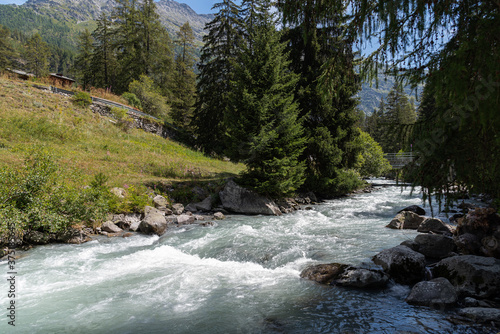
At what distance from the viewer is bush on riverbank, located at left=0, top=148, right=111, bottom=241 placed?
770 cm

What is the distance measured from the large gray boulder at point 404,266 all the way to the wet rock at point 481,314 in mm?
1392

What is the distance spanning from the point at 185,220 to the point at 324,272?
7560 millimetres

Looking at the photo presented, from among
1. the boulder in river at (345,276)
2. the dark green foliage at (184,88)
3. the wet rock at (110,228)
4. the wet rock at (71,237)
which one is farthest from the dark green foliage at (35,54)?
the boulder in river at (345,276)

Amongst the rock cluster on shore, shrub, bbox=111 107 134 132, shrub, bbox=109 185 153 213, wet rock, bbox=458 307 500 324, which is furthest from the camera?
shrub, bbox=111 107 134 132

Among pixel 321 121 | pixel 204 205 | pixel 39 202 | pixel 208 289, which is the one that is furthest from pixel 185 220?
pixel 321 121

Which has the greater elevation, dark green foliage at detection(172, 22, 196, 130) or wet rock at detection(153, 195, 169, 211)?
dark green foliage at detection(172, 22, 196, 130)

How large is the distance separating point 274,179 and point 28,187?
1037 centimetres

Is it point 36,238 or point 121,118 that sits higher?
point 121,118

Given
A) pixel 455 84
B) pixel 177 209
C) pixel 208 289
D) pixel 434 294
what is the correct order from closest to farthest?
1. pixel 455 84
2. pixel 434 294
3. pixel 208 289
4. pixel 177 209

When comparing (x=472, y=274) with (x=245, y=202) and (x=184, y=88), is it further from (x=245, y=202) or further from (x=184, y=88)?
(x=184, y=88)

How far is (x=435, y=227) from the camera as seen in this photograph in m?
9.62

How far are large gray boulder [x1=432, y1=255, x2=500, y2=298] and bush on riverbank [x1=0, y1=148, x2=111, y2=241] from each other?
36.0 feet

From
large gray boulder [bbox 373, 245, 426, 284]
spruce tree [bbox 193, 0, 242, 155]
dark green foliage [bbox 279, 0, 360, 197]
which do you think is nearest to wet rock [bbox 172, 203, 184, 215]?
dark green foliage [bbox 279, 0, 360, 197]

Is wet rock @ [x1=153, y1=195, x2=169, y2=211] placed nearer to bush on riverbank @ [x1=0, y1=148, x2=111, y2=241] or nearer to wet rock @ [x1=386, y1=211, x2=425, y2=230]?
bush on riverbank @ [x1=0, y1=148, x2=111, y2=241]
